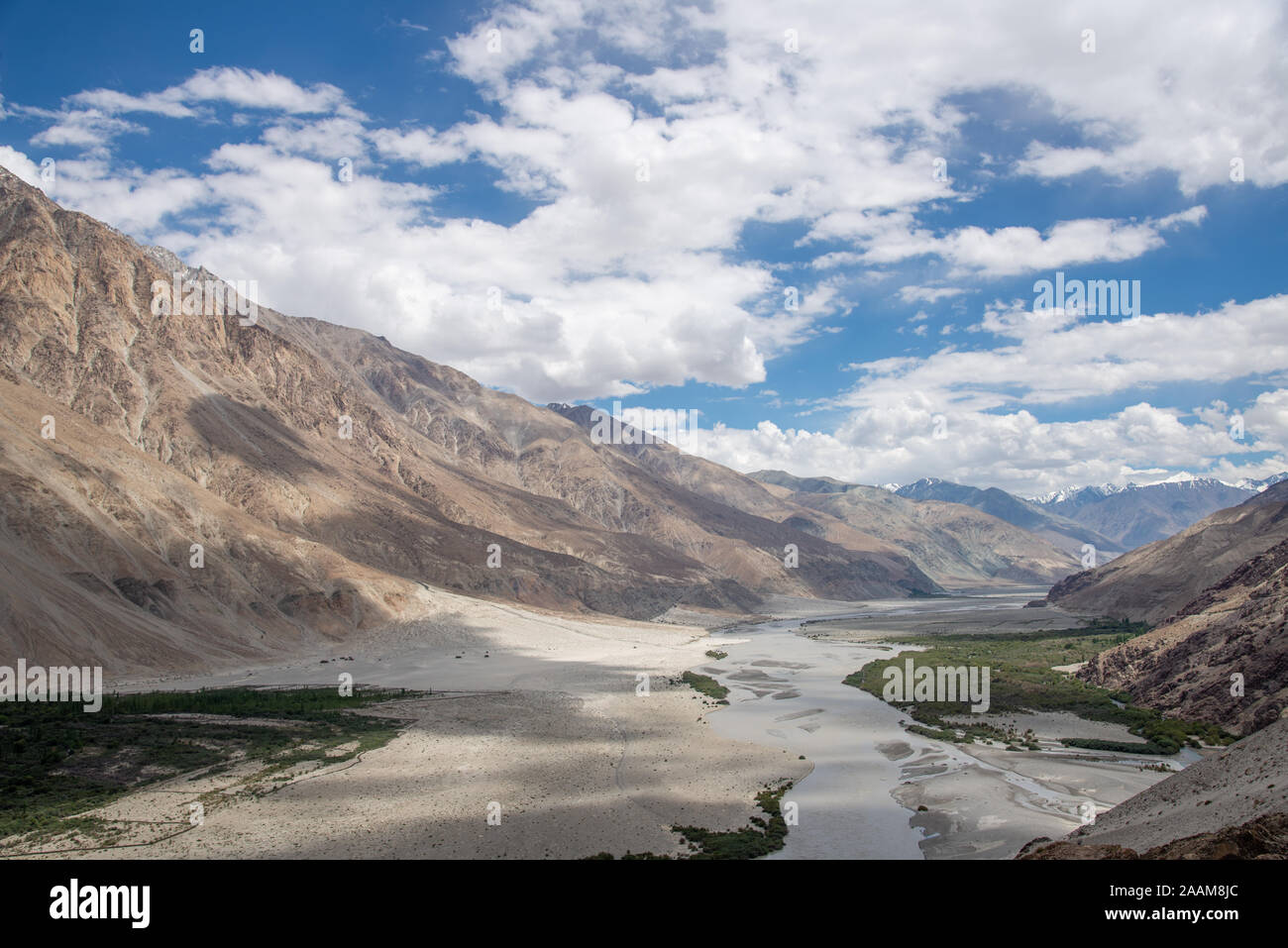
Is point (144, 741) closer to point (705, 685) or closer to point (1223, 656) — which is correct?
point (705, 685)

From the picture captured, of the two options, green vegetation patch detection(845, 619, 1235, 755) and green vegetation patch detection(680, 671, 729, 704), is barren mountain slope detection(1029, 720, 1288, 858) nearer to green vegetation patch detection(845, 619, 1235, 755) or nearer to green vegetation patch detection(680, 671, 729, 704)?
green vegetation patch detection(845, 619, 1235, 755)

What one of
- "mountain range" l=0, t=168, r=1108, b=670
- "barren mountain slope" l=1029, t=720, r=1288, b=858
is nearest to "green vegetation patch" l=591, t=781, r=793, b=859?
"barren mountain slope" l=1029, t=720, r=1288, b=858

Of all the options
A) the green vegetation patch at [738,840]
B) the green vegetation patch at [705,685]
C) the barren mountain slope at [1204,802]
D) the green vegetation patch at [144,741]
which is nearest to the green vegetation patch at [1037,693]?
the green vegetation patch at [705,685]

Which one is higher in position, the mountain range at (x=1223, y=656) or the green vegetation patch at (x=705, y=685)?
the mountain range at (x=1223, y=656)

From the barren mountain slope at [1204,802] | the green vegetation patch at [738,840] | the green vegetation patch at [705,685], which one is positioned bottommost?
the green vegetation patch at [705,685]

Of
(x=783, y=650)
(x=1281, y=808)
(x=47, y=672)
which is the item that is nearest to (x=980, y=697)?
(x=1281, y=808)

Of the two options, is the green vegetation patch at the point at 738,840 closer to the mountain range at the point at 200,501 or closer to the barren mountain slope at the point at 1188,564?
the mountain range at the point at 200,501
